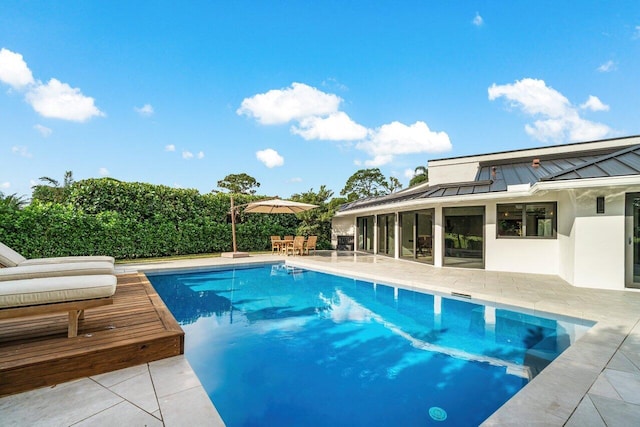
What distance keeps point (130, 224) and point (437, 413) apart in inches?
513

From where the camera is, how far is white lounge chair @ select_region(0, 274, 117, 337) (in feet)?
8.98

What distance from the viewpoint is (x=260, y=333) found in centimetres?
531

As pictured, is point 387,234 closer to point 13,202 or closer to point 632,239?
point 632,239

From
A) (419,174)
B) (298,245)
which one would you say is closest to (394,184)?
(419,174)

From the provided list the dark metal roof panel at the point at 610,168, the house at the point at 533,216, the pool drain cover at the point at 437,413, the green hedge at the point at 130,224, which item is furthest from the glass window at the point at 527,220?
the green hedge at the point at 130,224

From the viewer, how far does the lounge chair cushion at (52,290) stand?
8.98ft

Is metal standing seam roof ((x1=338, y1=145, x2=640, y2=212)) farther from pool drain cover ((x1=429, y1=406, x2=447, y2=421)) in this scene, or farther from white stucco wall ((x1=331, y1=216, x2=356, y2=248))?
white stucco wall ((x1=331, y1=216, x2=356, y2=248))

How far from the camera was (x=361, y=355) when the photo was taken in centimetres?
445

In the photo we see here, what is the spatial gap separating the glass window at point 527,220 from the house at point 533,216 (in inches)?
1.0

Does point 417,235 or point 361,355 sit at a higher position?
point 417,235

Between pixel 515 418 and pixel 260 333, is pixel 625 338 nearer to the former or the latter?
pixel 515 418

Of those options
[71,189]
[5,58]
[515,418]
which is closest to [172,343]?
[515,418]

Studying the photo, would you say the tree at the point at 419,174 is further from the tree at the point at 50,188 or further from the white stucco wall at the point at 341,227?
the tree at the point at 50,188

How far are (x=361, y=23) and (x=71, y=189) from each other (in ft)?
43.6
